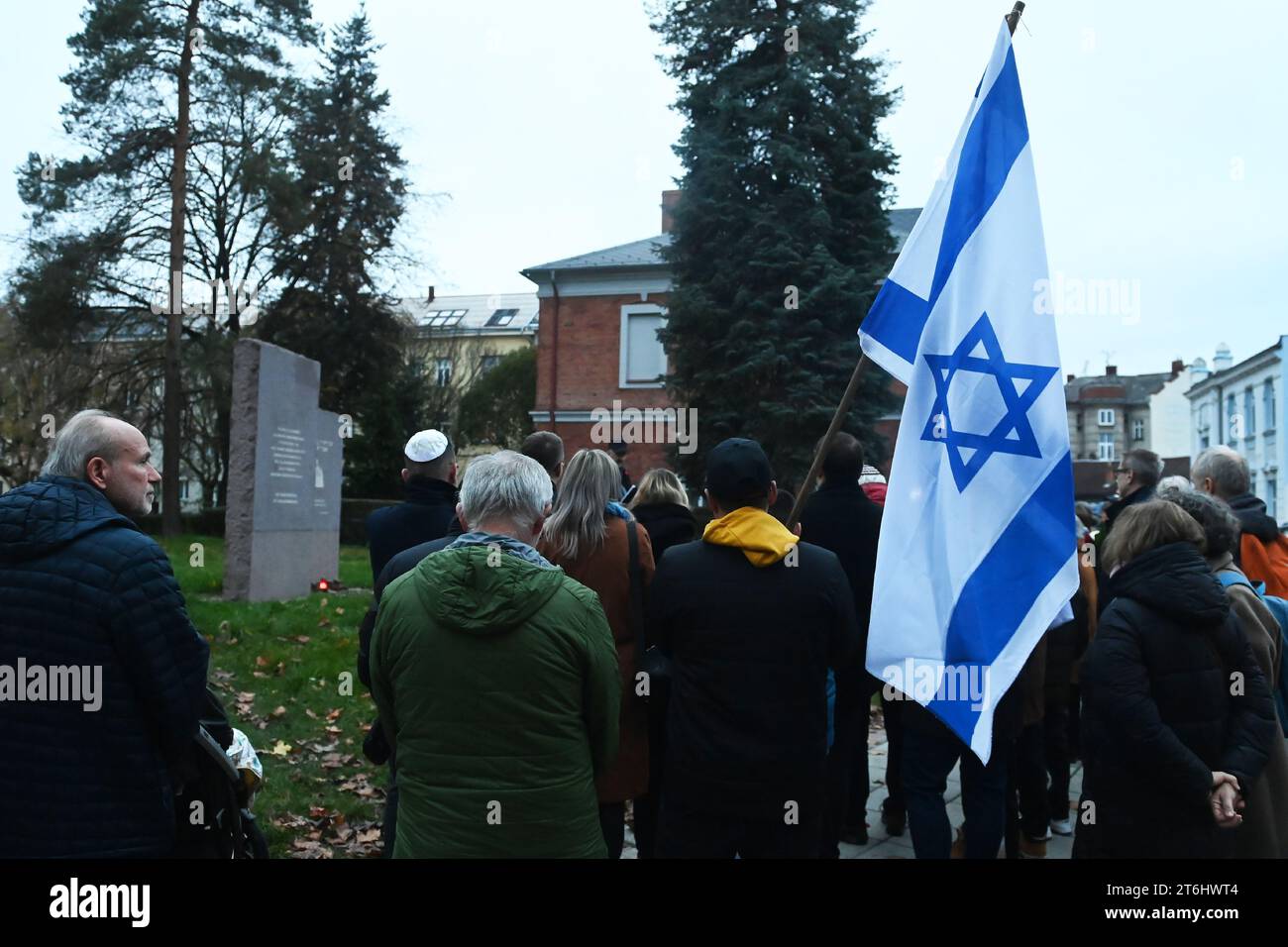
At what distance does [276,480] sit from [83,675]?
874 centimetres

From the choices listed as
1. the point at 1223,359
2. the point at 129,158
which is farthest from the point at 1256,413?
the point at 129,158

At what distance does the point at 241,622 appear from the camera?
909cm

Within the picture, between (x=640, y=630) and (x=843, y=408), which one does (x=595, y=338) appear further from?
(x=843, y=408)

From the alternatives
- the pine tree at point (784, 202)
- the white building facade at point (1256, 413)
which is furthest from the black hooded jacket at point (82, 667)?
the white building facade at point (1256, 413)

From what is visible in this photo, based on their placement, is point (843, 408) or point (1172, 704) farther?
point (843, 408)

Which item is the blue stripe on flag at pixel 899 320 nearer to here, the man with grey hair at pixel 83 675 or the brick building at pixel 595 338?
the man with grey hair at pixel 83 675

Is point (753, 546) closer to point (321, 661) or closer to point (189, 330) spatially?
point (321, 661)

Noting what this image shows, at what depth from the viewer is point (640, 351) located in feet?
106

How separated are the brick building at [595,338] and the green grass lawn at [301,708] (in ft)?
70.0

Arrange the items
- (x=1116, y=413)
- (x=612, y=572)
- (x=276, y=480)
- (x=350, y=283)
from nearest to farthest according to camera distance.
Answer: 1. (x=612, y=572)
2. (x=276, y=480)
3. (x=350, y=283)
4. (x=1116, y=413)

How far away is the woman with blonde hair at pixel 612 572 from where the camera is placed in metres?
3.92

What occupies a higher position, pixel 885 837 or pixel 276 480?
pixel 276 480

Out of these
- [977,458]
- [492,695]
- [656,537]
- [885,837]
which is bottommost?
[885,837]
